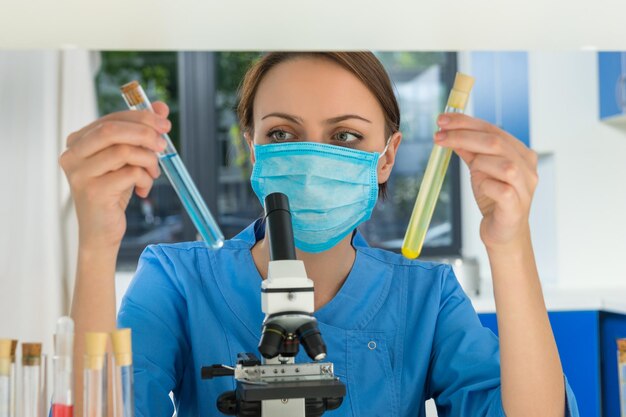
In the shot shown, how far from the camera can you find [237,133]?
4281 mm

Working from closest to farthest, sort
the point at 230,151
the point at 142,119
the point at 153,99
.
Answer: the point at 142,119 < the point at 230,151 < the point at 153,99

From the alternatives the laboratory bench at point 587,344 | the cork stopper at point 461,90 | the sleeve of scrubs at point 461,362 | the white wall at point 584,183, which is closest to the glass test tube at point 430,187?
the cork stopper at point 461,90

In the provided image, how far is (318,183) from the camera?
3.83ft

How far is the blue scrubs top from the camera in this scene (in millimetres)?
1119

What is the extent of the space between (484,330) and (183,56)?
3.34 metres

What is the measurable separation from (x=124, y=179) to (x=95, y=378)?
203mm

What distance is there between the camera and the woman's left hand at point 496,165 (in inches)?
29.6

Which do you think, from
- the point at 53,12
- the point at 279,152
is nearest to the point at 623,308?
the point at 279,152

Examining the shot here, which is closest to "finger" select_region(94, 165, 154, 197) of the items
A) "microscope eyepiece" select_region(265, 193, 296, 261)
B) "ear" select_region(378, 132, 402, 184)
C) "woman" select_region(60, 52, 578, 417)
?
"microscope eyepiece" select_region(265, 193, 296, 261)

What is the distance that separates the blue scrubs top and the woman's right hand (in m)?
0.38

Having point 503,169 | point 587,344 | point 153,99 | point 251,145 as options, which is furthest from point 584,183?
point 503,169

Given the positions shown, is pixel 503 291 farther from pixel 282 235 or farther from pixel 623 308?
pixel 623 308

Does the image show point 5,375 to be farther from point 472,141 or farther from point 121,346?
point 472,141

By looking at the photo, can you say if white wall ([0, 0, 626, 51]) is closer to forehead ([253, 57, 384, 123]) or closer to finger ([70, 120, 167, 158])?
finger ([70, 120, 167, 158])
